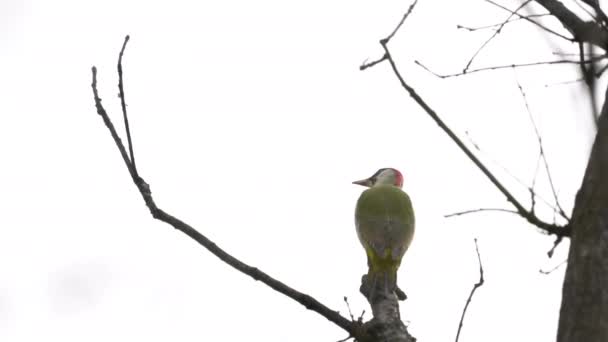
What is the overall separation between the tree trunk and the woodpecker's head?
21.1 ft

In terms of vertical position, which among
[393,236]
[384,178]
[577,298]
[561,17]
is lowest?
[577,298]

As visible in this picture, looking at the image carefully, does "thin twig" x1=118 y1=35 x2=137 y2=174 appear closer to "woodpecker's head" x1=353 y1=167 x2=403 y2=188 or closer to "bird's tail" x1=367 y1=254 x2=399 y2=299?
"bird's tail" x1=367 y1=254 x2=399 y2=299

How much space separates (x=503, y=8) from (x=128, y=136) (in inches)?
55.8

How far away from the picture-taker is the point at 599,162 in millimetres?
2297

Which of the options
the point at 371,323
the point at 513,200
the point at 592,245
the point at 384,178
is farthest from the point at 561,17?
the point at 384,178

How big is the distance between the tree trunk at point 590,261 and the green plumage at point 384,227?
309 cm

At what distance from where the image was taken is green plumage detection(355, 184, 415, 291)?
19.6ft

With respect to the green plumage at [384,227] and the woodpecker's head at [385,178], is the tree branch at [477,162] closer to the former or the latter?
the green plumage at [384,227]

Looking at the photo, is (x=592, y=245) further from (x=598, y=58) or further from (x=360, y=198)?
(x=360, y=198)

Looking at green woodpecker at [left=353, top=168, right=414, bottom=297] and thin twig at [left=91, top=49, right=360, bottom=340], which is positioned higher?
green woodpecker at [left=353, top=168, right=414, bottom=297]

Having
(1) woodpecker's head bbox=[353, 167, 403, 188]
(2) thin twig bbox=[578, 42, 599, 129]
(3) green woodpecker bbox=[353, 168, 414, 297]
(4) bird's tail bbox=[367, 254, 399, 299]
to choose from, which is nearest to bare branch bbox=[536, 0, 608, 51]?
(2) thin twig bbox=[578, 42, 599, 129]

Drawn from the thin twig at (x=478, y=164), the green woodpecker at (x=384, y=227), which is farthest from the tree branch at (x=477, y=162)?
the green woodpecker at (x=384, y=227)

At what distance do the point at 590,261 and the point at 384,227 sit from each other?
4.05 meters

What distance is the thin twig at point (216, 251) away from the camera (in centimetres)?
319
